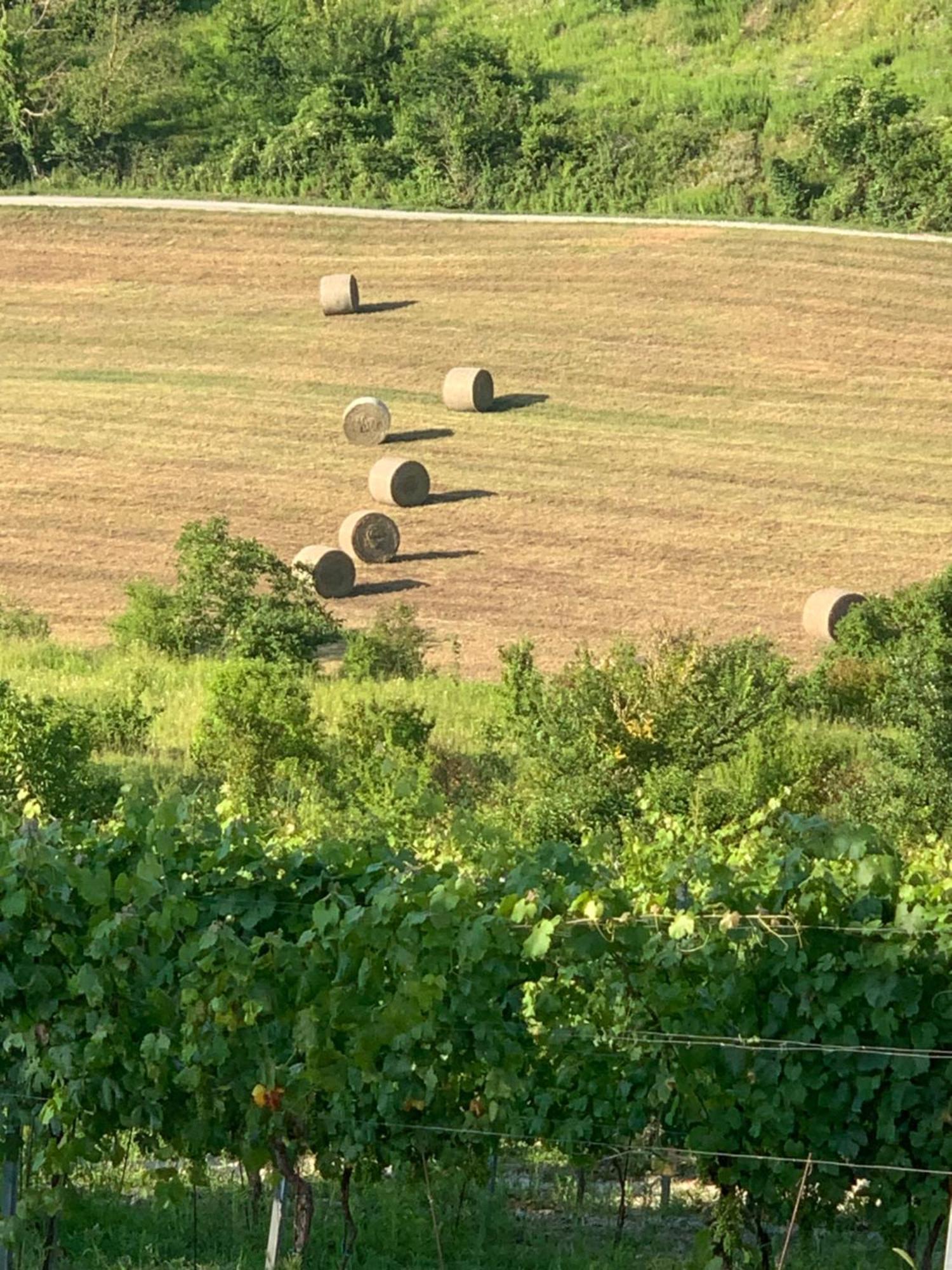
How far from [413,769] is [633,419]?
69.2ft

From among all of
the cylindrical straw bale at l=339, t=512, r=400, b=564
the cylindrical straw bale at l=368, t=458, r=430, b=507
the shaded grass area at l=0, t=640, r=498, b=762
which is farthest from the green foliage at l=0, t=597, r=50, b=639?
the cylindrical straw bale at l=368, t=458, r=430, b=507

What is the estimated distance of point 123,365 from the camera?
4594 cm

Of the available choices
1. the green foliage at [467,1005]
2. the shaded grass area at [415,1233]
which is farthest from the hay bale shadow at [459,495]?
the green foliage at [467,1005]

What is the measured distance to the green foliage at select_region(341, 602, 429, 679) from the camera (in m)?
30.0

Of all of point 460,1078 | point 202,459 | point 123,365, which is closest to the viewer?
point 460,1078

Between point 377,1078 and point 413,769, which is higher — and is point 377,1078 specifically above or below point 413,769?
above

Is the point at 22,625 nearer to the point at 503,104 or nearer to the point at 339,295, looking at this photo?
the point at 339,295

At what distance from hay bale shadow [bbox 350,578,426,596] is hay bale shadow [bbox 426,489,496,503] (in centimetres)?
364

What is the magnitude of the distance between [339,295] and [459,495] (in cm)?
1018

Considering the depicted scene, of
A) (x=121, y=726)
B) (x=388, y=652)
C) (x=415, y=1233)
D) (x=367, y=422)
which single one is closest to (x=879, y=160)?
(x=367, y=422)

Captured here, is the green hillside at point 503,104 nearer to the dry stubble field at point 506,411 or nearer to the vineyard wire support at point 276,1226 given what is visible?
the dry stubble field at point 506,411

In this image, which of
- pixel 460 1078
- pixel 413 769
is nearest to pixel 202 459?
pixel 413 769

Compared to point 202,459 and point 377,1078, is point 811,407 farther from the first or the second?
point 377,1078

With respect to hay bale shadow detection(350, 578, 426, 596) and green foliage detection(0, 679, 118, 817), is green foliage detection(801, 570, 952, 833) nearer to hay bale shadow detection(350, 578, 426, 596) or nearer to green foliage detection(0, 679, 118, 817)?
green foliage detection(0, 679, 118, 817)
